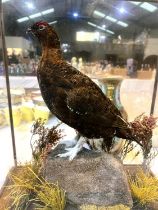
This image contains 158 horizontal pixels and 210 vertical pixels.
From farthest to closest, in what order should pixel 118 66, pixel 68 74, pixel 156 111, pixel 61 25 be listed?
pixel 156 111
pixel 118 66
pixel 61 25
pixel 68 74

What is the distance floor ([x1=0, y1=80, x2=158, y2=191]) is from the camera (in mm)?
1444

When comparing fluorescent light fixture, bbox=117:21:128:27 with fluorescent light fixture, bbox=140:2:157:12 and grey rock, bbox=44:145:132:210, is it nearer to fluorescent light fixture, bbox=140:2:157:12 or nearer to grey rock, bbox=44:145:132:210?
fluorescent light fixture, bbox=140:2:157:12

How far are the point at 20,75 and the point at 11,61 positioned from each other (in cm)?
9

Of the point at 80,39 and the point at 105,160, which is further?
the point at 80,39

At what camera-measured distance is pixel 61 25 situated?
126 centimetres

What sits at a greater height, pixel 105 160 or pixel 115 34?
pixel 115 34

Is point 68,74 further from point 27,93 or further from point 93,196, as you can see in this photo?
point 27,93

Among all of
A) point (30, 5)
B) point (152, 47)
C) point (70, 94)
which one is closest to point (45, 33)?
point (70, 94)

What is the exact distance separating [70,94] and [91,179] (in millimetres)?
335

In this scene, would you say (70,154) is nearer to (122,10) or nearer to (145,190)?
(145,190)

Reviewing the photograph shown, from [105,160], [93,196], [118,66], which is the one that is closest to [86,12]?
[118,66]

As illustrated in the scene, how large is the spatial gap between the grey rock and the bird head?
458 mm

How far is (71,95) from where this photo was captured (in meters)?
0.90

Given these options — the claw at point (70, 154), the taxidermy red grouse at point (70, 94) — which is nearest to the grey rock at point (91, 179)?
the claw at point (70, 154)
